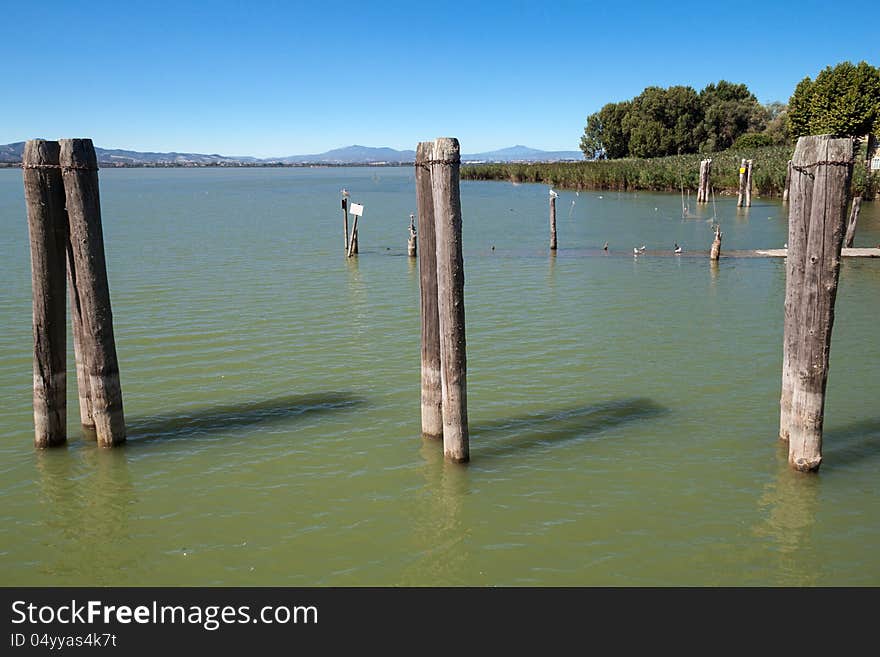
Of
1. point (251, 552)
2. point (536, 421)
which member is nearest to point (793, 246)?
point (536, 421)

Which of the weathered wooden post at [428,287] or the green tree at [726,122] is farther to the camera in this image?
the green tree at [726,122]

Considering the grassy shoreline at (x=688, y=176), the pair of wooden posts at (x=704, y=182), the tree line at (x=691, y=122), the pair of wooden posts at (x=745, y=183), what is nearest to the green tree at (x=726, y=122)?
the tree line at (x=691, y=122)

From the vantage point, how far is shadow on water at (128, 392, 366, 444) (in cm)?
1058

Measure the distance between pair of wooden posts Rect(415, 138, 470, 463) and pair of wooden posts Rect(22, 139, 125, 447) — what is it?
370 centimetres

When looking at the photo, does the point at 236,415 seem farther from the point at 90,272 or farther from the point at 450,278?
the point at 450,278

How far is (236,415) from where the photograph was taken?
1123 centimetres

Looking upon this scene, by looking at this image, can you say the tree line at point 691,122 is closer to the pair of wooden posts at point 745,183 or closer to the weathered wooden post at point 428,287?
the pair of wooden posts at point 745,183

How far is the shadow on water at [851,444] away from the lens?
9461mm

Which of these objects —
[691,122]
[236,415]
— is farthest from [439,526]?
[691,122]

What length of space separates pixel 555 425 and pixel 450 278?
3.20 metres

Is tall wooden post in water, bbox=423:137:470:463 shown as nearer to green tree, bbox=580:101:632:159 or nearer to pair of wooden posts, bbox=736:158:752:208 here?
pair of wooden posts, bbox=736:158:752:208

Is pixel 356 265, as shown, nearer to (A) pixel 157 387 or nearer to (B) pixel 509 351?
(B) pixel 509 351

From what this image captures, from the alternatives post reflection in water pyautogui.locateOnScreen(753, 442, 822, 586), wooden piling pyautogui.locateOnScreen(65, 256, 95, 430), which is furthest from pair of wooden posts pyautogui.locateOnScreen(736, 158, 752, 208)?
wooden piling pyautogui.locateOnScreen(65, 256, 95, 430)

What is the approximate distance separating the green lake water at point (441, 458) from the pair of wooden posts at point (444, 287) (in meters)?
0.82
